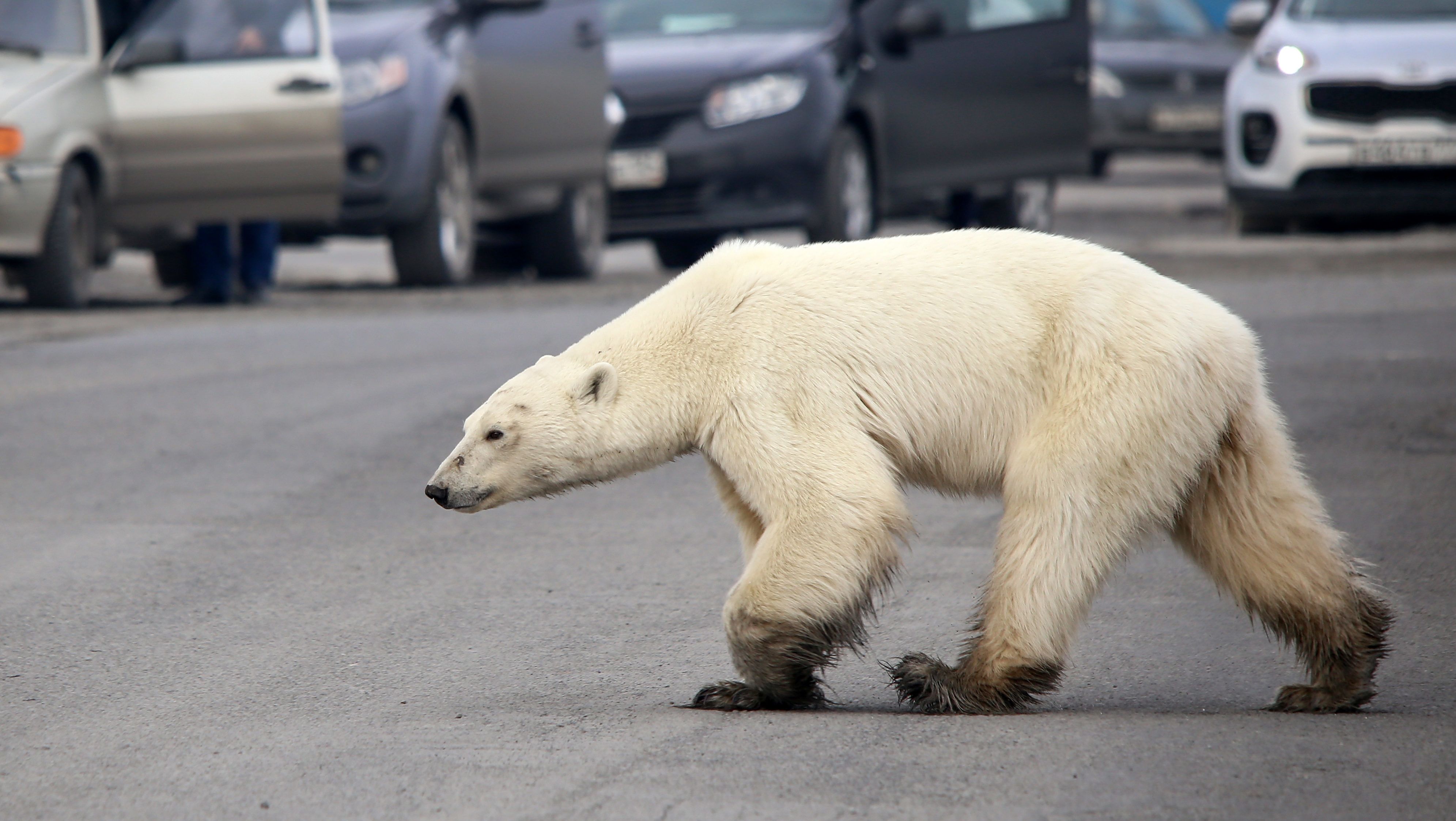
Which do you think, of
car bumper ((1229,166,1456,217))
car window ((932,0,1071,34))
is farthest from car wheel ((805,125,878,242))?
car bumper ((1229,166,1456,217))

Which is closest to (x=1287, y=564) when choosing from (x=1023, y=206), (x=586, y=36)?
(x=586, y=36)

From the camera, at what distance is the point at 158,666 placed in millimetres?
5121

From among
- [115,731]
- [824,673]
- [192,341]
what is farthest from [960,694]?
[192,341]

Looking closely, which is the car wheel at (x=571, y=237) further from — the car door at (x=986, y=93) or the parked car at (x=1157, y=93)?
the parked car at (x=1157, y=93)

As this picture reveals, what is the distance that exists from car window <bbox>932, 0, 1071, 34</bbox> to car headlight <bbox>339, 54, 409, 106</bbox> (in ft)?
12.6

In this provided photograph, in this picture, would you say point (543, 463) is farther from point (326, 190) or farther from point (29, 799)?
point (326, 190)

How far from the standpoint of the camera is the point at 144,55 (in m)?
11.9

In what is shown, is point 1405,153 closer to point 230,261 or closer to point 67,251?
point 230,261

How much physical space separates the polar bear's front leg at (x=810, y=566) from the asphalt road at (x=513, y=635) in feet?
0.51

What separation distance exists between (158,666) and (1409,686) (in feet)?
9.87

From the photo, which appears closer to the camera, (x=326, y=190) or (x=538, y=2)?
(x=326, y=190)

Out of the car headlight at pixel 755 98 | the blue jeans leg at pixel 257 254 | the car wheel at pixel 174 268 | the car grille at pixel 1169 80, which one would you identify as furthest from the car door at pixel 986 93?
the car grille at pixel 1169 80

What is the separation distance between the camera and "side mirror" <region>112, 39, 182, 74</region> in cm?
1195

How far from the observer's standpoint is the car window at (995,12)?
14719 mm
